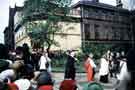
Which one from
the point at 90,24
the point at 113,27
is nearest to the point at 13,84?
the point at 90,24

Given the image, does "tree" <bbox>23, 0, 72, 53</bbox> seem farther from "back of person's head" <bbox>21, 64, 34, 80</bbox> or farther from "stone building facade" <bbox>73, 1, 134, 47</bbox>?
"back of person's head" <bbox>21, 64, 34, 80</bbox>

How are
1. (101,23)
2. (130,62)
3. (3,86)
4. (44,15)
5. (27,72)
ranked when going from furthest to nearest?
(101,23) → (44,15) → (27,72) → (3,86) → (130,62)

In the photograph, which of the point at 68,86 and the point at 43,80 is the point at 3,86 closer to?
the point at 43,80

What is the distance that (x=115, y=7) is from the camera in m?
95.7

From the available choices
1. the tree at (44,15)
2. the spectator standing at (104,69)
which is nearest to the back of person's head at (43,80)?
the spectator standing at (104,69)

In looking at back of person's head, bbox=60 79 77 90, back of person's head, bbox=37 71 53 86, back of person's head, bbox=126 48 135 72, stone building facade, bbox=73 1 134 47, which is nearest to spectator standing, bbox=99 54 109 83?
back of person's head, bbox=60 79 77 90

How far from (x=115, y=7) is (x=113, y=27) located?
594cm

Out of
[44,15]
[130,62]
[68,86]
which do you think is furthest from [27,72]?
[44,15]

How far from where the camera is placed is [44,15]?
1962 inches

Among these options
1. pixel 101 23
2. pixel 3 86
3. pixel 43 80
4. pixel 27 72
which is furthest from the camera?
pixel 101 23

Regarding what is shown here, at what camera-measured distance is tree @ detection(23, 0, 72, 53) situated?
159ft

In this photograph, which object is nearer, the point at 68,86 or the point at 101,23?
the point at 68,86

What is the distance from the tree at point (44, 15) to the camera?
48375mm

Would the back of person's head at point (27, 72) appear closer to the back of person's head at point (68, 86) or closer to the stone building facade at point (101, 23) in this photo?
the back of person's head at point (68, 86)
